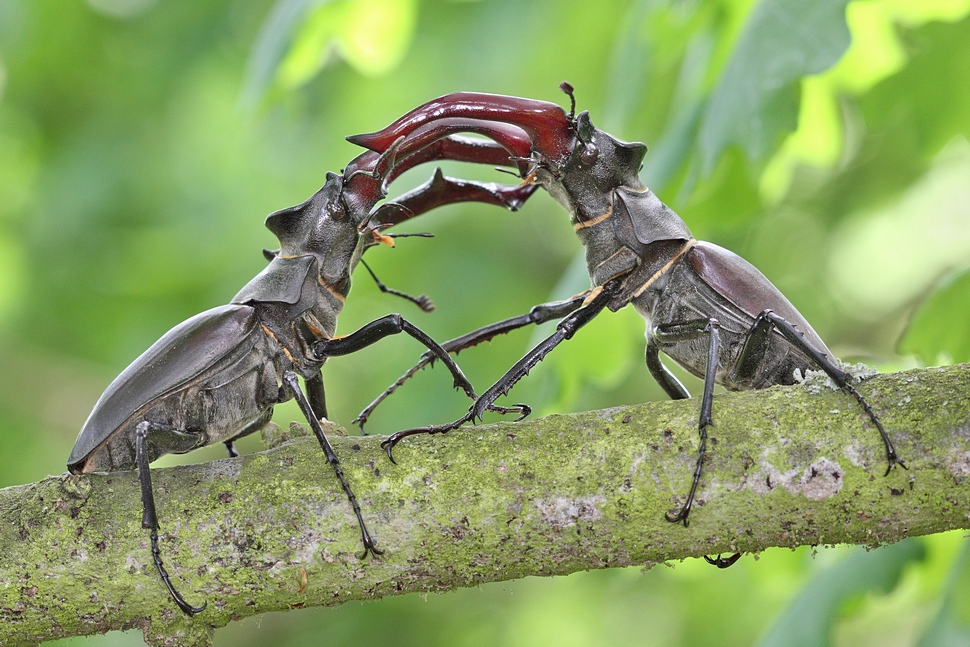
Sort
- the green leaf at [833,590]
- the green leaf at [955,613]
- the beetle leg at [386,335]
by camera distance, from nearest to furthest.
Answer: the green leaf at [955,613], the beetle leg at [386,335], the green leaf at [833,590]

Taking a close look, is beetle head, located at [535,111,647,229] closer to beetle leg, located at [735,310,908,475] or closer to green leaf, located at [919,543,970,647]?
beetle leg, located at [735,310,908,475]

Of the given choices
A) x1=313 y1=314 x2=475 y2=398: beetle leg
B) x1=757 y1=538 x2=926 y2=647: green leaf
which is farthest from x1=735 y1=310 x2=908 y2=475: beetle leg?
x1=757 y1=538 x2=926 y2=647: green leaf

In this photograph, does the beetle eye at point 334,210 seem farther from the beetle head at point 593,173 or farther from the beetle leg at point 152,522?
the beetle leg at point 152,522

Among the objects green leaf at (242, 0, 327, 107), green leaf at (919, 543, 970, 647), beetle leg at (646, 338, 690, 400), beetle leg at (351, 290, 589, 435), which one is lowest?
green leaf at (919, 543, 970, 647)

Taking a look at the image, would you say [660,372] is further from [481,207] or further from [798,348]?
[481,207]

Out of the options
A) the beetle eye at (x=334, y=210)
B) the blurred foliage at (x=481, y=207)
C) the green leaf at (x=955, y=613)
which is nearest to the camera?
the green leaf at (x=955, y=613)

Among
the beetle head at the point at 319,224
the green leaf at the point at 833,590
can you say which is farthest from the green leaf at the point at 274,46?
the green leaf at the point at 833,590
